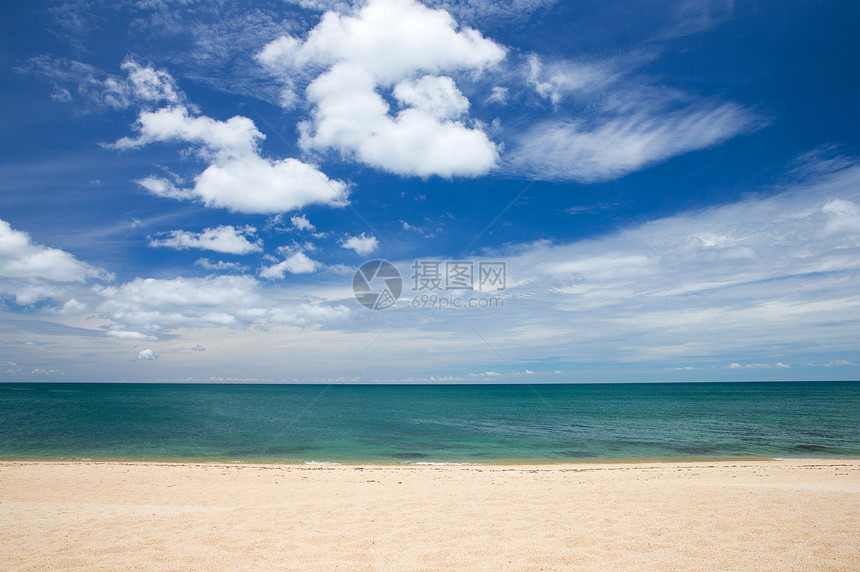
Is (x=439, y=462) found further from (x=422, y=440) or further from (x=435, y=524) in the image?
(x=435, y=524)

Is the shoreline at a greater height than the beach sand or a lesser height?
lesser

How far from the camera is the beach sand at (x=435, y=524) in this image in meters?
7.29

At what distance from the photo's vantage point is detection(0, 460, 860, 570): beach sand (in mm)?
7285

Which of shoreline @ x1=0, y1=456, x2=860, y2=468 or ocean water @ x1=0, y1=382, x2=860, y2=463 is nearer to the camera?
shoreline @ x1=0, y1=456, x2=860, y2=468

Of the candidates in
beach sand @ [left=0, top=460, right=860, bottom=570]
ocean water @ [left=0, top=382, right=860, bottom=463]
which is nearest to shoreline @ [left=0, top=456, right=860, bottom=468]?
ocean water @ [left=0, top=382, right=860, bottom=463]

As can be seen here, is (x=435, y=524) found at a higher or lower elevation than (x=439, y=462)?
higher

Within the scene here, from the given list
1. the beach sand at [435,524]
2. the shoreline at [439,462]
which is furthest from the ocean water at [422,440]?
the beach sand at [435,524]

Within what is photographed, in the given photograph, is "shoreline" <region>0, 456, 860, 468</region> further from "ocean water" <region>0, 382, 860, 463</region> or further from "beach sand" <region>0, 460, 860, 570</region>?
"beach sand" <region>0, 460, 860, 570</region>

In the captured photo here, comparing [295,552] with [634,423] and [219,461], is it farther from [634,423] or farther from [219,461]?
[634,423]

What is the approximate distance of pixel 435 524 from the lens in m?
9.45

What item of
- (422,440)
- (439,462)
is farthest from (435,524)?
(422,440)

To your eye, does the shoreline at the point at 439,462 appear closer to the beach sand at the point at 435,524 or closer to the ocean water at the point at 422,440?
the ocean water at the point at 422,440

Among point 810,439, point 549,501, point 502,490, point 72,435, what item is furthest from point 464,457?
point 72,435

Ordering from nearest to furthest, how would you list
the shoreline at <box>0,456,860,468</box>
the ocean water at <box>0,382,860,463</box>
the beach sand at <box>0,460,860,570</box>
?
the beach sand at <box>0,460,860,570</box> → the shoreline at <box>0,456,860,468</box> → the ocean water at <box>0,382,860,463</box>
